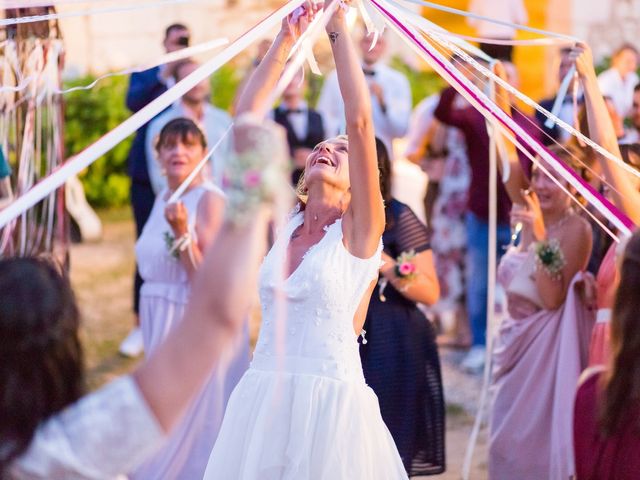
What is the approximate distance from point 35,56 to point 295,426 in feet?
7.81

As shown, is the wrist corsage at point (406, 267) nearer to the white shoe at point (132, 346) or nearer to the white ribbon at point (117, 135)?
the white ribbon at point (117, 135)

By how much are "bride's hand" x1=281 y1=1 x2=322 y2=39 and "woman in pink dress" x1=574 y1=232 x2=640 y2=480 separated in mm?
1384

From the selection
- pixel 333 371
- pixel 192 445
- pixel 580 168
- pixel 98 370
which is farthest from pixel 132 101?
pixel 333 371

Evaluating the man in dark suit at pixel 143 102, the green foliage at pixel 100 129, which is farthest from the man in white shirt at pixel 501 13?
the green foliage at pixel 100 129

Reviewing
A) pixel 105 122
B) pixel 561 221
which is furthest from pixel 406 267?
pixel 105 122

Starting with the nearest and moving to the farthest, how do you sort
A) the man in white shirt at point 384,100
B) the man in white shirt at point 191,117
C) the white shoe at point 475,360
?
the man in white shirt at point 191,117 < the white shoe at point 475,360 < the man in white shirt at point 384,100

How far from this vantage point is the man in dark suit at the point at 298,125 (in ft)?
25.3

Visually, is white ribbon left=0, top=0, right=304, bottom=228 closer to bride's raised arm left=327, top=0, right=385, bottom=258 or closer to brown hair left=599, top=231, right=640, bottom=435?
bride's raised arm left=327, top=0, right=385, bottom=258

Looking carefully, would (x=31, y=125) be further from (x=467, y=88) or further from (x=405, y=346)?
(x=467, y=88)

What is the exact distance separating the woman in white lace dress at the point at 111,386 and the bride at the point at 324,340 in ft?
4.04

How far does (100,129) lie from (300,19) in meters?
9.29

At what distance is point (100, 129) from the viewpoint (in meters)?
12.3

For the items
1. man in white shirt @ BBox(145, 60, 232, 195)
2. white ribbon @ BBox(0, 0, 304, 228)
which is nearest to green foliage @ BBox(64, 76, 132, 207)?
man in white shirt @ BBox(145, 60, 232, 195)

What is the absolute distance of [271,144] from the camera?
1948mm
